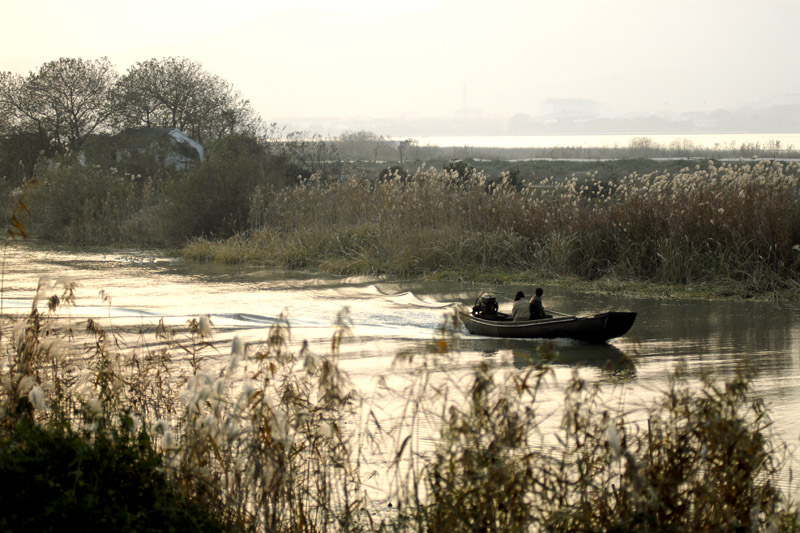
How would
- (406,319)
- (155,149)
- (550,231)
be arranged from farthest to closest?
(155,149)
(550,231)
(406,319)

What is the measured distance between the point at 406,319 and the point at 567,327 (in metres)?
3.90

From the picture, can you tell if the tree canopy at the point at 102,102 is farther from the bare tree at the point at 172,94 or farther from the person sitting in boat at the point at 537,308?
the person sitting in boat at the point at 537,308

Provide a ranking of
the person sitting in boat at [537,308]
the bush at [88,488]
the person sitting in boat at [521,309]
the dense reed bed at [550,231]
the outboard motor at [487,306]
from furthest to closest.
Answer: the dense reed bed at [550,231], the outboard motor at [487,306], the person sitting in boat at [521,309], the person sitting in boat at [537,308], the bush at [88,488]

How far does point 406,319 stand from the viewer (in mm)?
16609

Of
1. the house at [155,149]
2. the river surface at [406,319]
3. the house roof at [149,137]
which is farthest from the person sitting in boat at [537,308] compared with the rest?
the house roof at [149,137]

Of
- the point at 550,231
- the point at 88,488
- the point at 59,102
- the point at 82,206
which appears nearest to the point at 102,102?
the point at 59,102

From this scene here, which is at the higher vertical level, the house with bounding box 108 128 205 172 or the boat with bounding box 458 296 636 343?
the house with bounding box 108 128 205 172

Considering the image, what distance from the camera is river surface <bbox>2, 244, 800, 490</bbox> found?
11844 mm

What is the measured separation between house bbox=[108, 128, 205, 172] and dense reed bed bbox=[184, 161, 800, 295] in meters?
13.6

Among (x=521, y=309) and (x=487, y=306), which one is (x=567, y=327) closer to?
(x=521, y=309)

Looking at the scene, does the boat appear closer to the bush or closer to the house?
the bush

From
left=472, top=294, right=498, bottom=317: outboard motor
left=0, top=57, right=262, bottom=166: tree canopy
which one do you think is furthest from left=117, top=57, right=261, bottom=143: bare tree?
left=472, top=294, right=498, bottom=317: outboard motor

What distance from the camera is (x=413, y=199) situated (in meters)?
24.2

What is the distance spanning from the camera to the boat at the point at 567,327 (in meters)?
13.5
